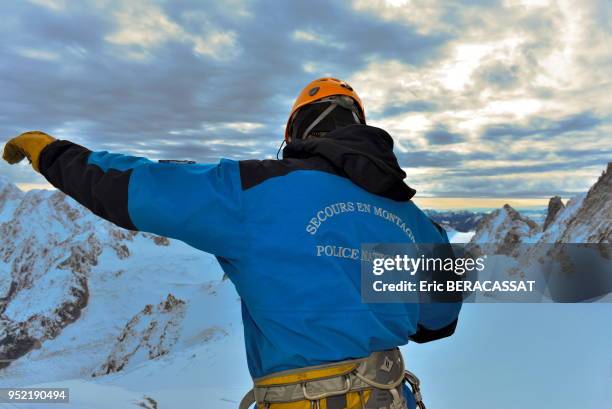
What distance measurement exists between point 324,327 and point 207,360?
756 inches

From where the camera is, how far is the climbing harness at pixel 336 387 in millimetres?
2670

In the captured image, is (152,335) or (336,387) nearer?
(336,387)

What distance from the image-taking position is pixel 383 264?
3.01 metres

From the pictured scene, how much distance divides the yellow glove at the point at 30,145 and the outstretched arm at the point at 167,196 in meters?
0.35

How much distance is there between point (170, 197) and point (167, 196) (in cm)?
2

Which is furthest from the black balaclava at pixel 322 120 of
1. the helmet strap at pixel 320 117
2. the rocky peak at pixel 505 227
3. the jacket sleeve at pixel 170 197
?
the rocky peak at pixel 505 227

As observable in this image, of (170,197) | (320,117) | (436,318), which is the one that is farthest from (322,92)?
(436,318)

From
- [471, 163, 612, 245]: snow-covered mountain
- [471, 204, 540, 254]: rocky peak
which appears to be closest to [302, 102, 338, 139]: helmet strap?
[471, 163, 612, 245]: snow-covered mountain

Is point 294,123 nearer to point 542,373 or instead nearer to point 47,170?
point 47,170

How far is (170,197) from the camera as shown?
2.58m

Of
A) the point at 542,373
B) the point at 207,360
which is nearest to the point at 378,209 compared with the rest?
the point at 542,373

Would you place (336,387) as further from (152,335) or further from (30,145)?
(152,335)

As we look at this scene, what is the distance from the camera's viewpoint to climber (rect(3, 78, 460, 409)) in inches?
103

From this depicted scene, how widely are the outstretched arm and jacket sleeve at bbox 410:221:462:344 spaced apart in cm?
176
